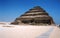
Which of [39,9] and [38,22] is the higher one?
[39,9]

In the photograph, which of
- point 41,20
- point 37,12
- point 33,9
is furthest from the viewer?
point 33,9

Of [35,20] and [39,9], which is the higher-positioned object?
[39,9]

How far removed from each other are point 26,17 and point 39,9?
7.61m

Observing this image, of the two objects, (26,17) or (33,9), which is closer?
(26,17)

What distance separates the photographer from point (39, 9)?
51.8 m

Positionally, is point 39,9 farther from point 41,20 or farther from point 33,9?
point 41,20

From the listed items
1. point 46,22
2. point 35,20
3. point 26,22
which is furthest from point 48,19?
point 26,22

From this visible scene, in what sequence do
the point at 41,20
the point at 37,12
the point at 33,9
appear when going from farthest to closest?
the point at 33,9, the point at 37,12, the point at 41,20

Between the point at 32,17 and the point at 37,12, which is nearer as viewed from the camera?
the point at 32,17

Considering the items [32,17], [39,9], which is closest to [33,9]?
[39,9]

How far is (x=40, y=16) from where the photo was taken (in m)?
46.0

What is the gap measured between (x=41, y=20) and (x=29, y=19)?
3.69m

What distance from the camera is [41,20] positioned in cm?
4512

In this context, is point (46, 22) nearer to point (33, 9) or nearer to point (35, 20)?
point (35, 20)
